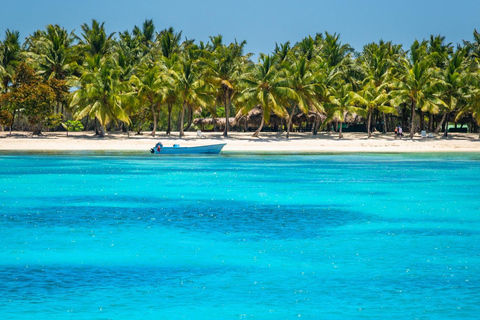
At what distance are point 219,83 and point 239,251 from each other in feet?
→ 162

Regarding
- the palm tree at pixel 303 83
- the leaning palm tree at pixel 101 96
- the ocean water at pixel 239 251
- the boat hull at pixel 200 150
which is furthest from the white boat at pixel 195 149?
the ocean water at pixel 239 251

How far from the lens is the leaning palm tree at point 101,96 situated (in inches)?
2100

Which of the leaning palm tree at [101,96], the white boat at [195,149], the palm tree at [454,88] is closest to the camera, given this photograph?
the white boat at [195,149]

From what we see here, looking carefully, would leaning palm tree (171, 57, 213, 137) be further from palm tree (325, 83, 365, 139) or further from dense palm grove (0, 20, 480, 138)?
palm tree (325, 83, 365, 139)

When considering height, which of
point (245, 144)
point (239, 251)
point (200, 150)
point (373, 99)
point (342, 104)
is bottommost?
point (239, 251)

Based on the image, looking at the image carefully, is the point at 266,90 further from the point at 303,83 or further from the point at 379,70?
the point at 379,70

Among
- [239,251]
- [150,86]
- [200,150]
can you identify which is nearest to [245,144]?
[150,86]

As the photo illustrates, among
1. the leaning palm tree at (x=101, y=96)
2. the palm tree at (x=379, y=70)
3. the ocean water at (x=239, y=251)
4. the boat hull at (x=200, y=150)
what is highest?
the palm tree at (x=379, y=70)

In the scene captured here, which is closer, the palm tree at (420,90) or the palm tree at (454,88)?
the palm tree at (420,90)

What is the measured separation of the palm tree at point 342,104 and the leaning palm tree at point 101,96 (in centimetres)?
1838

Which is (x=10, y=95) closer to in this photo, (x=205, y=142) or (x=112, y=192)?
(x=205, y=142)

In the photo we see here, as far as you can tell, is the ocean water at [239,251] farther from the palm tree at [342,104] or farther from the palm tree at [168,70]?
the palm tree at [342,104]

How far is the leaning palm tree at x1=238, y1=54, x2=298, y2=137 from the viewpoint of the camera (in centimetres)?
5503

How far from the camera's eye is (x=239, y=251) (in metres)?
11.1
